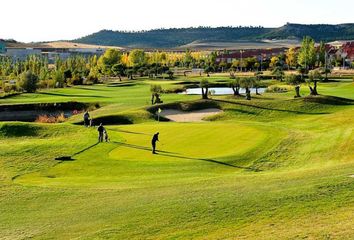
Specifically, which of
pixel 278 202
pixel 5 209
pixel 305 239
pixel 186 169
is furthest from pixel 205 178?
pixel 305 239

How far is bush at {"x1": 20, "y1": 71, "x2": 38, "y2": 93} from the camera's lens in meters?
89.5

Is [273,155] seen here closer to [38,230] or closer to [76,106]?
[38,230]

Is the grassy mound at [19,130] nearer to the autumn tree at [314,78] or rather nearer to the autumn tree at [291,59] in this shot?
the autumn tree at [314,78]

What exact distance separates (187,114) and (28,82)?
140ft

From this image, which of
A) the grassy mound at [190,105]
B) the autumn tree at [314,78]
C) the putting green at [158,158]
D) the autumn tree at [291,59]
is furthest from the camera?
the autumn tree at [291,59]

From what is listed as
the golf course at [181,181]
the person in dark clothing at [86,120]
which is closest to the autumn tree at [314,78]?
the golf course at [181,181]

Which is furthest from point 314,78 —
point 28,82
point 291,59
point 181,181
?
point 291,59

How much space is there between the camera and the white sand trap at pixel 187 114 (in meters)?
53.5

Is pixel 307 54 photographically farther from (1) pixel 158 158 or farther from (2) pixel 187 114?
(1) pixel 158 158

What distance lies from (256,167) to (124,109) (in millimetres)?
31428

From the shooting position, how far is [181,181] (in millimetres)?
24281

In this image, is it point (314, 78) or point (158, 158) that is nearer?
point (158, 158)

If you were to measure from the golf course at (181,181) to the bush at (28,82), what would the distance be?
5027cm

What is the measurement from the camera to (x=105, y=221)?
60.0ft
